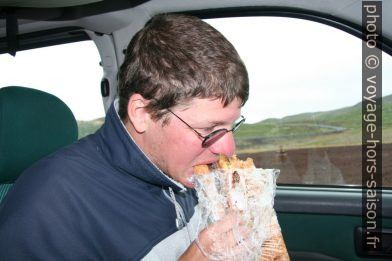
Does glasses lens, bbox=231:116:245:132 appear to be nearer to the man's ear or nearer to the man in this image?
the man

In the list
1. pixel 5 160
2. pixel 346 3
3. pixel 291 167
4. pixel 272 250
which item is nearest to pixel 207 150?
pixel 272 250

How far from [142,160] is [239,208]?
1.19ft

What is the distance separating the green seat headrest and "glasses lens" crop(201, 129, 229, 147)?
3.42 ft

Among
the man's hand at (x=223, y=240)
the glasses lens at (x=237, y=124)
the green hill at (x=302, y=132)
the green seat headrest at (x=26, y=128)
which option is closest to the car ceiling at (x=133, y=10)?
the green hill at (x=302, y=132)

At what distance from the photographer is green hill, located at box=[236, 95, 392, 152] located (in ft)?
9.70

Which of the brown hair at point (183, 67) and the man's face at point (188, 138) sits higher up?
the brown hair at point (183, 67)

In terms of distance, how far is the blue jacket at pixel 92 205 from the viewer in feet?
4.25

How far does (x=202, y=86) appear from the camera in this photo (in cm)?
141

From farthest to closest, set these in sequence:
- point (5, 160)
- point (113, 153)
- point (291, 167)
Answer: point (291, 167)
point (5, 160)
point (113, 153)

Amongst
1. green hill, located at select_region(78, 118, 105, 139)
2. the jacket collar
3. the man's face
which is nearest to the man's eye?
the man's face

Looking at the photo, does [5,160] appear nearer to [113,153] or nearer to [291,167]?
[113,153]

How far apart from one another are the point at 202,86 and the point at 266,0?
63.2 inches

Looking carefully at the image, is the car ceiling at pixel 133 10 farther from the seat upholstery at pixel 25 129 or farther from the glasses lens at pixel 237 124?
the glasses lens at pixel 237 124

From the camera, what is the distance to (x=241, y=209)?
1363mm
